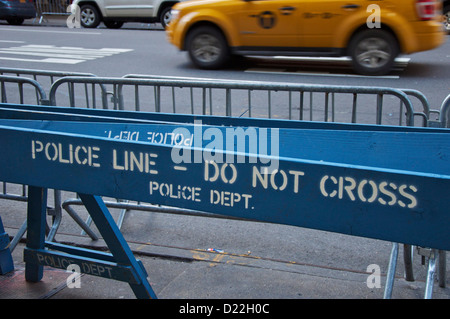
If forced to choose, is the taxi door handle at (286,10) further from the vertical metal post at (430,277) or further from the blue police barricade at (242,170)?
the blue police barricade at (242,170)

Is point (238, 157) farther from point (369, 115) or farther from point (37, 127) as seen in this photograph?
point (369, 115)

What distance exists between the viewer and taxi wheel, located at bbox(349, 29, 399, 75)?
32.1 feet

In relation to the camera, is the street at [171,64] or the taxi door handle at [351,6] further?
the street at [171,64]

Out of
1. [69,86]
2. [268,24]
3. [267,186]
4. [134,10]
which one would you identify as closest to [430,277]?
[267,186]

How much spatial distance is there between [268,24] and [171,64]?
2.54 m

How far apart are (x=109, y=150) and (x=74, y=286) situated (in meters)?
1.63

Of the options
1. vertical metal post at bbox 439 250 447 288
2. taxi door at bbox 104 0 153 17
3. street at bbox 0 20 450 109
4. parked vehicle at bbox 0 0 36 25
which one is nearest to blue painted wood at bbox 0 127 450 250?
vertical metal post at bbox 439 250 447 288

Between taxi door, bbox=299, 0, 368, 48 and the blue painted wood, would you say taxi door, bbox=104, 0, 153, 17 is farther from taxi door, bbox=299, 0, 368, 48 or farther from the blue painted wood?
the blue painted wood

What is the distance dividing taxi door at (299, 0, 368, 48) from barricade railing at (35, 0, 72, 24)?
16.2m

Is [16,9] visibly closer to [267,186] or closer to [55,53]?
[55,53]

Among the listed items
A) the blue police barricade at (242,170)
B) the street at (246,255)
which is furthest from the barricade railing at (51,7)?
the blue police barricade at (242,170)

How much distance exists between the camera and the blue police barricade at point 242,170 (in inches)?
74.3

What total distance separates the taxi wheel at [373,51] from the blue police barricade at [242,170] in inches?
302

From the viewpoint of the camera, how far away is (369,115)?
24.9 ft
